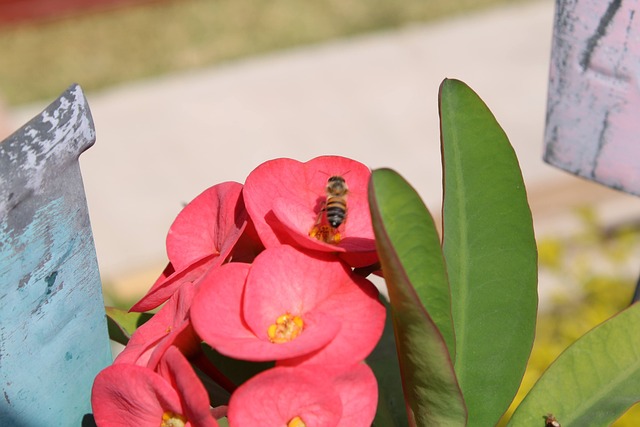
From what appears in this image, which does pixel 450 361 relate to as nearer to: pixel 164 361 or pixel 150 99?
pixel 164 361

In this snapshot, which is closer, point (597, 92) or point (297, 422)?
point (297, 422)

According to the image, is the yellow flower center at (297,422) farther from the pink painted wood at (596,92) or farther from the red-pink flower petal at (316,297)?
the pink painted wood at (596,92)

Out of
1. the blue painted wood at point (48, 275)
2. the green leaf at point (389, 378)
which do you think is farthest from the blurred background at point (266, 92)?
the blue painted wood at point (48, 275)

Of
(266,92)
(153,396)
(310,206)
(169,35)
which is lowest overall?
(153,396)

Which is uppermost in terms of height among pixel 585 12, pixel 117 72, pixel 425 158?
pixel 117 72

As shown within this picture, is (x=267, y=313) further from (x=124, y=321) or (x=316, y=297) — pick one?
(x=124, y=321)

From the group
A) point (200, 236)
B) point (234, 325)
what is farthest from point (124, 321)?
point (234, 325)

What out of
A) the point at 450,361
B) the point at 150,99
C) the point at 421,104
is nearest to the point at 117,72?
the point at 150,99
